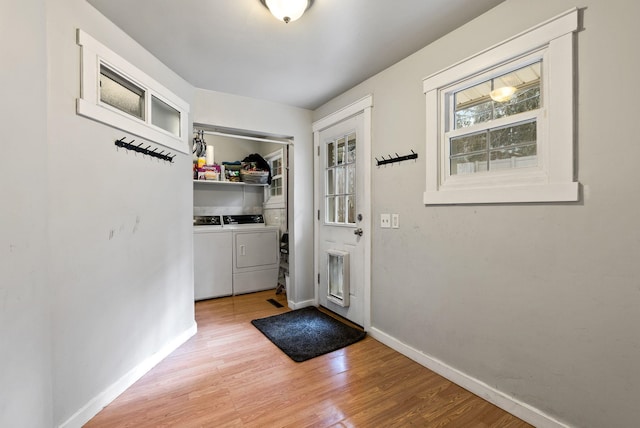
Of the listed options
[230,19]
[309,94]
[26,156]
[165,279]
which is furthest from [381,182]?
[26,156]

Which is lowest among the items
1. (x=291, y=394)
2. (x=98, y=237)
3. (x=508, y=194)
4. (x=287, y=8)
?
(x=291, y=394)

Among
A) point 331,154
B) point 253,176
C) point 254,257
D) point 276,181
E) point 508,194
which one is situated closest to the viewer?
point 508,194

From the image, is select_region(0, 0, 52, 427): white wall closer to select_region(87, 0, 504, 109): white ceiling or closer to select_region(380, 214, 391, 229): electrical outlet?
select_region(87, 0, 504, 109): white ceiling

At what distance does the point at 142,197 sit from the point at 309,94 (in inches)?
71.1

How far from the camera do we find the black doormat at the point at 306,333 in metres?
2.23

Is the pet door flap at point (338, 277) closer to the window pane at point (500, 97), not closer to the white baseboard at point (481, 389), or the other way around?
the white baseboard at point (481, 389)

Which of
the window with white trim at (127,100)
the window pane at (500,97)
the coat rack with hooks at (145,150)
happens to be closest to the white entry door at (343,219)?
the window pane at (500,97)

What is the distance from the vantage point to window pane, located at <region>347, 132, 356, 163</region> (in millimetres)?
2699

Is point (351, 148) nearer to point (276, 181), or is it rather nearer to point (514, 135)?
point (514, 135)

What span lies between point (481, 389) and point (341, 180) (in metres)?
2.02

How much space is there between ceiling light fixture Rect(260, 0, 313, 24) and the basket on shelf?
2.78 metres

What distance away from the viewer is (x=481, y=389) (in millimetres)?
1663

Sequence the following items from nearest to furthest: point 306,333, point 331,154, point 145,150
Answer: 1. point 145,150
2. point 306,333
3. point 331,154

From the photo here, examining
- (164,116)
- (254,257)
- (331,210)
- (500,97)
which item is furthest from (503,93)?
(254,257)
